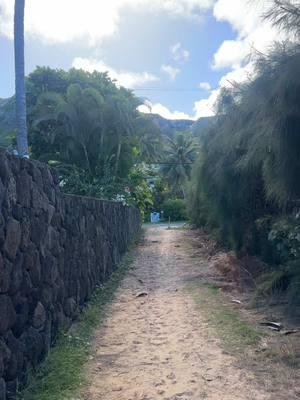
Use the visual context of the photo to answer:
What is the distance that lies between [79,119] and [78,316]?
1346cm

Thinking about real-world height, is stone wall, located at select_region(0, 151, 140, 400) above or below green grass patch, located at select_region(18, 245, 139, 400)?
above

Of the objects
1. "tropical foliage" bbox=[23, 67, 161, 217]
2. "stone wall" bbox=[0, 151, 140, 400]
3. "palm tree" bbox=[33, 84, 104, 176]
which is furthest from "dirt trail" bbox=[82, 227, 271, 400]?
"palm tree" bbox=[33, 84, 104, 176]

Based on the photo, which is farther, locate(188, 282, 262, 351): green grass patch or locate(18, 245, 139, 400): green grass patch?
locate(188, 282, 262, 351): green grass patch

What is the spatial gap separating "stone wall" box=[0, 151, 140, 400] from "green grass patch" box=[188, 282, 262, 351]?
208 centimetres

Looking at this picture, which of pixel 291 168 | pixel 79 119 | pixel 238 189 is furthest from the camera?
pixel 79 119

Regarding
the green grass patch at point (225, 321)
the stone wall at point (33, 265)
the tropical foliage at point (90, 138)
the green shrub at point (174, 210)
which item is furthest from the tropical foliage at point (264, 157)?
the green shrub at point (174, 210)

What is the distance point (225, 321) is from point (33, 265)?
3.20 metres

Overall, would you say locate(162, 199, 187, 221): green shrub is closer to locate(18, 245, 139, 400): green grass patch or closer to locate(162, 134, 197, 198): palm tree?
locate(162, 134, 197, 198): palm tree

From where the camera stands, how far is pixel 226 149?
11.7 m

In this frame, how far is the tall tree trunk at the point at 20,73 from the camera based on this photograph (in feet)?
36.7

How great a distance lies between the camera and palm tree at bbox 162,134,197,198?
5156 cm

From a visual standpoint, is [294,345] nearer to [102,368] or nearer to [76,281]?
[102,368]

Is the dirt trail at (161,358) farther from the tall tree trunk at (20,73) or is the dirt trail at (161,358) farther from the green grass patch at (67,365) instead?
the tall tree trunk at (20,73)

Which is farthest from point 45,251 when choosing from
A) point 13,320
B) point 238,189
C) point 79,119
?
point 79,119
